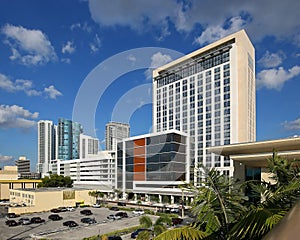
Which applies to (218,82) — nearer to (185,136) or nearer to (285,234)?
(185,136)

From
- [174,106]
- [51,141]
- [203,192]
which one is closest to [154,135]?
[174,106]

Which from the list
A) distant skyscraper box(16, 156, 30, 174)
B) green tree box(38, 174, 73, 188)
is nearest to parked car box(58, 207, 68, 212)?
green tree box(38, 174, 73, 188)

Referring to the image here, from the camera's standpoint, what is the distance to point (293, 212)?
834 millimetres

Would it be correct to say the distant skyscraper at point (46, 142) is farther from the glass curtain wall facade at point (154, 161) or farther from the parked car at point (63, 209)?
the parked car at point (63, 209)

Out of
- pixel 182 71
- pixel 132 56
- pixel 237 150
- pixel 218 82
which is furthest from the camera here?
pixel 182 71

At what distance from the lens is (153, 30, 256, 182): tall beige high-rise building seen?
122 ft

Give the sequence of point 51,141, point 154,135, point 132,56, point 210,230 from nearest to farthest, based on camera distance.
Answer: point 210,230, point 132,56, point 154,135, point 51,141

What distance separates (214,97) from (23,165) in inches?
3226

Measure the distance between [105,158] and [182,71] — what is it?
58.9ft

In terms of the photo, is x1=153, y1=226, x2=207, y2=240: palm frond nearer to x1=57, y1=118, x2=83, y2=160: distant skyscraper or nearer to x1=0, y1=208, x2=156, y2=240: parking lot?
x1=0, y1=208, x2=156, y2=240: parking lot

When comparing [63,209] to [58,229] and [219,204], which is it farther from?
[219,204]

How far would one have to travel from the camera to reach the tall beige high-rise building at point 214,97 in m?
37.1

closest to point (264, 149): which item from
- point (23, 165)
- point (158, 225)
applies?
point (158, 225)

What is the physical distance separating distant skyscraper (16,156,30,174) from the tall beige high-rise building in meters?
70.0
